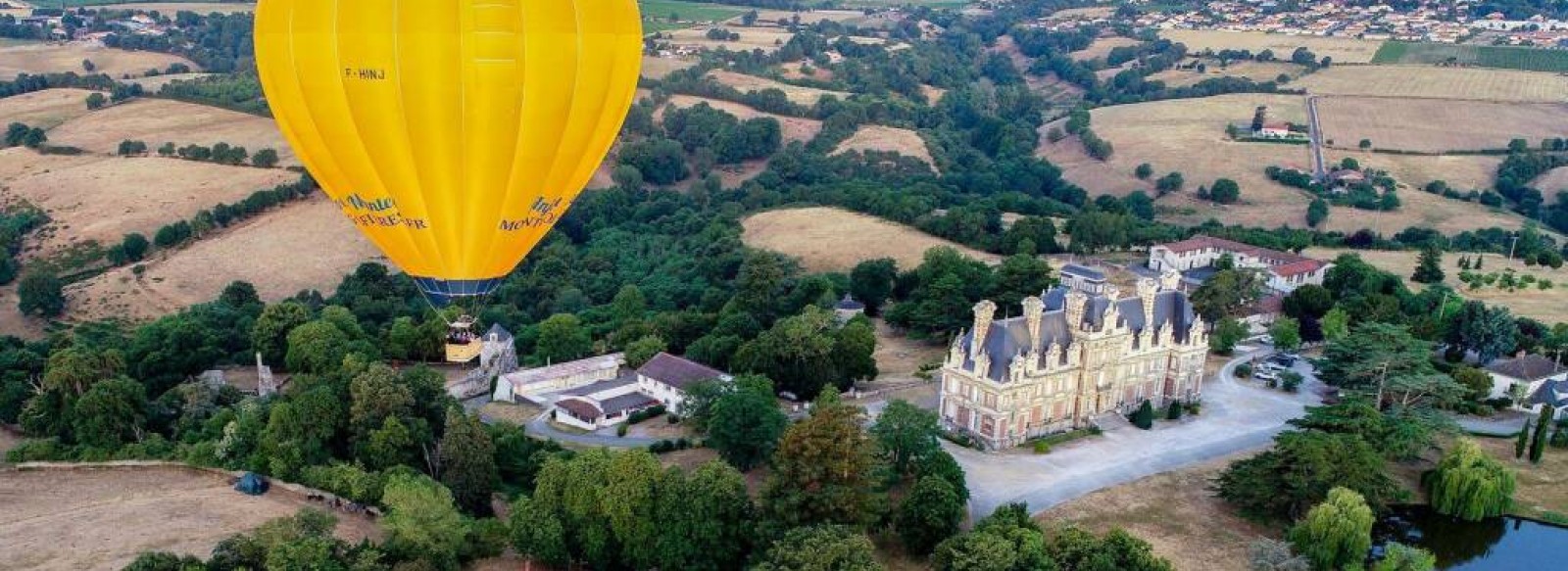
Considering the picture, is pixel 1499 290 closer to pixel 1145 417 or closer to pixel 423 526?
pixel 1145 417

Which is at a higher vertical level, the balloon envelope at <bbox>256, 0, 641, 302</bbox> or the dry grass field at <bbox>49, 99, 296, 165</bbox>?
the balloon envelope at <bbox>256, 0, 641, 302</bbox>

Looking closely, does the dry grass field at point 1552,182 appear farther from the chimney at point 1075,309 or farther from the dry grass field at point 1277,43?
the chimney at point 1075,309

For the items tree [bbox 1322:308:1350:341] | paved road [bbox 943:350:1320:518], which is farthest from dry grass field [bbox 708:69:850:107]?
paved road [bbox 943:350:1320:518]

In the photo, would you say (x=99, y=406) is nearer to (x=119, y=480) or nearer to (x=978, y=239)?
(x=119, y=480)

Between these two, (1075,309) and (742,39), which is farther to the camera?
(742,39)

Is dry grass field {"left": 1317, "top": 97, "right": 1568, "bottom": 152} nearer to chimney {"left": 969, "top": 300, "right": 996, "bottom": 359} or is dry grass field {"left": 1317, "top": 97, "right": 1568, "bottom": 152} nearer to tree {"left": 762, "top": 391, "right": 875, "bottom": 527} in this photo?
chimney {"left": 969, "top": 300, "right": 996, "bottom": 359}

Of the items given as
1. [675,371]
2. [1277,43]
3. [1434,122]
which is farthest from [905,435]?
[1277,43]
